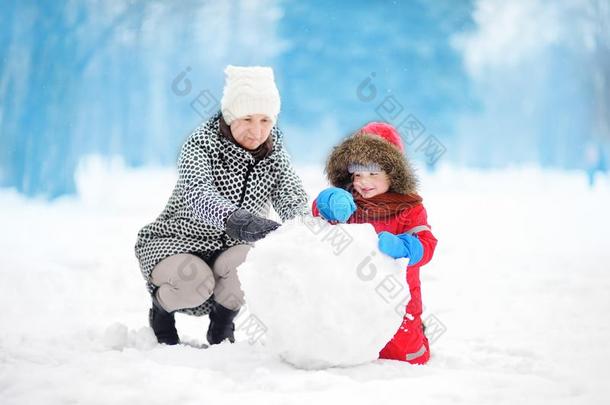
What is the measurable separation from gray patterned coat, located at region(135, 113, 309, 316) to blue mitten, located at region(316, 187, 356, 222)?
0.81ft

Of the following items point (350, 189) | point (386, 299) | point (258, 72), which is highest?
point (258, 72)

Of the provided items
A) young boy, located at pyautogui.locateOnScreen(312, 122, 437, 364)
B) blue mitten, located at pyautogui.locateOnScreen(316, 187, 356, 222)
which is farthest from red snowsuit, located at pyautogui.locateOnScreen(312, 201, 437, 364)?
blue mitten, located at pyautogui.locateOnScreen(316, 187, 356, 222)

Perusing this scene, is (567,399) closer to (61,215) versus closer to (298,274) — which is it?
(298,274)

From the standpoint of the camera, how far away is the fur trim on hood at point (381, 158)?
6.25 feet

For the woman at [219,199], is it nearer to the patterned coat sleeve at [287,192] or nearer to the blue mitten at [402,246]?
the patterned coat sleeve at [287,192]

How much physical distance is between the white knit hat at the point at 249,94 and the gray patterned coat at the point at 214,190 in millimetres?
101

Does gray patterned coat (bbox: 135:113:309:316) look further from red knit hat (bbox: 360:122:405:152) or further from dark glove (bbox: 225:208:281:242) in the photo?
red knit hat (bbox: 360:122:405:152)

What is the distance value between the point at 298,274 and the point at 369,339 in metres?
0.26

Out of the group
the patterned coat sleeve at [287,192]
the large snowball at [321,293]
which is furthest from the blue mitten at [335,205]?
the patterned coat sleeve at [287,192]

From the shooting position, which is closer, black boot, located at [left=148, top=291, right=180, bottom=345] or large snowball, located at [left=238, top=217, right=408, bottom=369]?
large snowball, located at [left=238, top=217, right=408, bottom=369]

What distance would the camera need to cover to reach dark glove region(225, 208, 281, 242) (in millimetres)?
1682

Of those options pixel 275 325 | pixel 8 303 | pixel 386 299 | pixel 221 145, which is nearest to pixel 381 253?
pixel 386 299

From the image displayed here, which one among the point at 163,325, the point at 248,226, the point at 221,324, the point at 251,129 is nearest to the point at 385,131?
the point at 251,129

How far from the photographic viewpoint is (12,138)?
4090 mm
